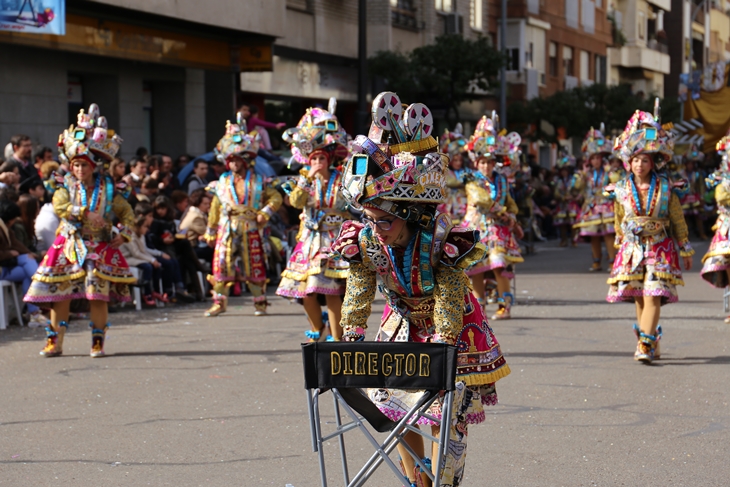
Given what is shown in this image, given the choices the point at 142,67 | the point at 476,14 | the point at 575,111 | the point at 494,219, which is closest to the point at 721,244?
the point at 494,219

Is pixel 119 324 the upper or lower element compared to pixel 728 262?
lower

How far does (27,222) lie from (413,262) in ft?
29.0

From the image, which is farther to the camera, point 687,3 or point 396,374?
point 687,3

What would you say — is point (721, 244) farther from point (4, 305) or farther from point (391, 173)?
point (391, 173)

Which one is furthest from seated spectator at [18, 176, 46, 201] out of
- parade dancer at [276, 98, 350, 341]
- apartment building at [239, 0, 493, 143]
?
apartment building at [239, 0, 493, 143]

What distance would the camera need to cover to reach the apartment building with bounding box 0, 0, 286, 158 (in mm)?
18156

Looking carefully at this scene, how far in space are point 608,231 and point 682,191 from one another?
28.4 feet

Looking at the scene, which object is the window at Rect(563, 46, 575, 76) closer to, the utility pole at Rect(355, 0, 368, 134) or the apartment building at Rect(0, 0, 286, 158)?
the apartment building at Rect(0, 0, 286, 158)

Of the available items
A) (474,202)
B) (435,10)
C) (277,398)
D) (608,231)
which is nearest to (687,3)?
(435,10)

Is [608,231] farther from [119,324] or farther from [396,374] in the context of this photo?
[396,374]

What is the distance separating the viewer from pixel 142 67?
2177cm

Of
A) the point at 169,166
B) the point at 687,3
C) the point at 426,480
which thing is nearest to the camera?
the point at 426,480

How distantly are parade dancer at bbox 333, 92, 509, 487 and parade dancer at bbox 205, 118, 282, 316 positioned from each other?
7.77 metres

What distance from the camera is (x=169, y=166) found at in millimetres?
17219
